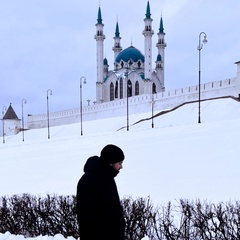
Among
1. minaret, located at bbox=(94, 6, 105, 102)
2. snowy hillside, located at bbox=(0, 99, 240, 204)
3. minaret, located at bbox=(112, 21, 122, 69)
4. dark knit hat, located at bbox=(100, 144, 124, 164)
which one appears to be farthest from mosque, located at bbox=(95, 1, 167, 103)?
dark knit hat, located at bbox=(100, 144, 124, 164)

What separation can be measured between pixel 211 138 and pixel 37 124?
6325 cm

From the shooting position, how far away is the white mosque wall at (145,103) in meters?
42.2

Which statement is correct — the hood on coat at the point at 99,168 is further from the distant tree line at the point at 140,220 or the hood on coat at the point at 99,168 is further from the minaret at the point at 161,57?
the minaret at the point at 161,57

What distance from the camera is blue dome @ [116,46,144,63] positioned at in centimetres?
7488

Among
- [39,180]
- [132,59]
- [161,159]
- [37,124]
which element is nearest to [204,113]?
[161,159]

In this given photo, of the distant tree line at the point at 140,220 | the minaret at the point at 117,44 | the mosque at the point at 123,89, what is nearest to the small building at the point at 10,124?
the mosque at the point at 123,89

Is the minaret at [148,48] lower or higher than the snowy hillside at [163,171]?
higher

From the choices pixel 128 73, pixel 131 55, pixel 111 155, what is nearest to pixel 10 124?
pixel 128 73

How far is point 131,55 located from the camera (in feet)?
247

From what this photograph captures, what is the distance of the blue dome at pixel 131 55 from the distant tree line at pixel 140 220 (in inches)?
2699

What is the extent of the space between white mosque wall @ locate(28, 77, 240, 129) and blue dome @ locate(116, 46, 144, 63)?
14.7 m

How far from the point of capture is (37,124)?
77.5 metres

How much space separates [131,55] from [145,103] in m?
24.2

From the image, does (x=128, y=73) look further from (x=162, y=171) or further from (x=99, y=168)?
(x=99, y=168)
